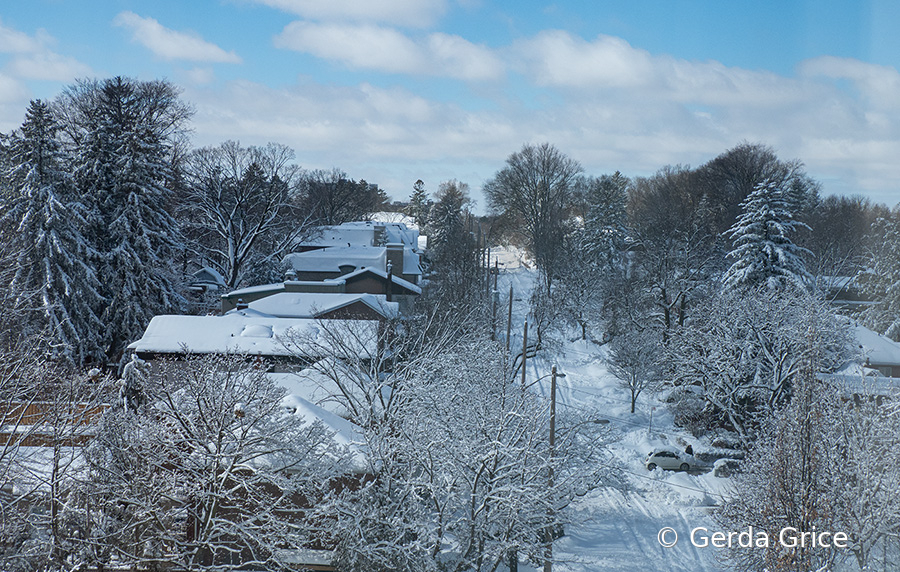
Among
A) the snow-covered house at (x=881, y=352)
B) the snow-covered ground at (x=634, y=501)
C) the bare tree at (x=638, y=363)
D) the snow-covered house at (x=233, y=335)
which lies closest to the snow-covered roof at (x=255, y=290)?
the snow-covered house at (x=233, y=335)

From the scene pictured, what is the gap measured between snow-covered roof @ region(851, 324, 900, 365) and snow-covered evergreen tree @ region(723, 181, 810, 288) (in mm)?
3508

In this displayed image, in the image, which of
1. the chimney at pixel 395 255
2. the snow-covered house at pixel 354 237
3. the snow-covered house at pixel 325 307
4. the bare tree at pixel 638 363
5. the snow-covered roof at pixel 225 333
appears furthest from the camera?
the snow-covered house at pixel 354 237

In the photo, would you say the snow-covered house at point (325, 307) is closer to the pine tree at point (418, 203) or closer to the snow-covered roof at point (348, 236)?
the snow-covered roof at point (348, 236)

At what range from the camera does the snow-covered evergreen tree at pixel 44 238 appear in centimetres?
2403

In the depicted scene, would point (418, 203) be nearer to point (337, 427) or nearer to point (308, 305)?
point (308, 305)

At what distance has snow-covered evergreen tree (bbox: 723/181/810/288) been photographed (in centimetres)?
2912

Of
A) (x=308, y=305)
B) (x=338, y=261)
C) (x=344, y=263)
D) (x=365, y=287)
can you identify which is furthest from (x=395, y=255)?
(x=308, y=305)

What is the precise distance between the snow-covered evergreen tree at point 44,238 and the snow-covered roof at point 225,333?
3039 millimetres

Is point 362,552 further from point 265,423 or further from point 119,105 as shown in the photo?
point 119,105

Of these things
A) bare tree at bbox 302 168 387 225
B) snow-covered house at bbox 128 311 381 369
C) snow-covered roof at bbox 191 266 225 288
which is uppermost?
bare tree at bbox 302 168 387 225

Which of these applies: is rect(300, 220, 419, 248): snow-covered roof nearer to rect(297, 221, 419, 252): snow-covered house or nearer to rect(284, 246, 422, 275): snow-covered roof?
rect(297, 221, 419, 252): snow-covered house

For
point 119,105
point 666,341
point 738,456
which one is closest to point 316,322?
point 119,105

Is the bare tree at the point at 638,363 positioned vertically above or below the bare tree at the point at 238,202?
below

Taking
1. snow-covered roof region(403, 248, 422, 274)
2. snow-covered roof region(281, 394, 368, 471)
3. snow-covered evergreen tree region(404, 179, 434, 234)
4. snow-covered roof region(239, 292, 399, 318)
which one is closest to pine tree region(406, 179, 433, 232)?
snow-covered evergreen tree region(404, 179, 434, 234)
